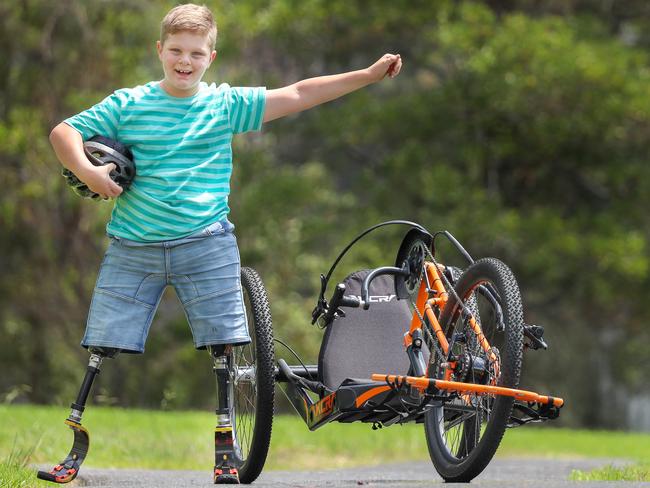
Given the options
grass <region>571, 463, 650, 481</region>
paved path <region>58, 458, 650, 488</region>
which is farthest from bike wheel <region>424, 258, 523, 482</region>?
grass <region>571, 463, 650, 481</region>

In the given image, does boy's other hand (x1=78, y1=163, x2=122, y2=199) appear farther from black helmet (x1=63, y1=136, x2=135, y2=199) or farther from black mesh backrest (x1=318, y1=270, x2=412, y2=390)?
black mesh backrest (x1=318, y1=270, x2=412, y2=390)

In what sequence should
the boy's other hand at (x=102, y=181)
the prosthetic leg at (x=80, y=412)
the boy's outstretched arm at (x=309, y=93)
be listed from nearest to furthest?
the boy's other hand at (x=102, y=181) → the prosthetic leg at (x=80, y=412) → the boy's outstretched arm at (x=309, y=93)

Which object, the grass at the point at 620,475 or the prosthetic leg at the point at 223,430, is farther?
the grass at the point at 620,475

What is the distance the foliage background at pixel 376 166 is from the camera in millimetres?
15977

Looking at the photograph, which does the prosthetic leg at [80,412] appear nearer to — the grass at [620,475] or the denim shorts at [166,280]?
the denim shorts at [166,280]

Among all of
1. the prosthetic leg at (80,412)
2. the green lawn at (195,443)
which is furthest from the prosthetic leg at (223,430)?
the green lawn at (195,443)

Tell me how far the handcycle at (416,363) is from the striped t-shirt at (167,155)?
0.57 metres

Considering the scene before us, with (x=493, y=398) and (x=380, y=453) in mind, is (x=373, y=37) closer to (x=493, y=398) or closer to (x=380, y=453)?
(x=380, y=453)

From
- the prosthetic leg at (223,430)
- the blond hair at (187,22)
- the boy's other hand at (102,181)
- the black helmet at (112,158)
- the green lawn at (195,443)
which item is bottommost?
the green lawn at (195,443)

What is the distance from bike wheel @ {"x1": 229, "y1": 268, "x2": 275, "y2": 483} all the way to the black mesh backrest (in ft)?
1.07

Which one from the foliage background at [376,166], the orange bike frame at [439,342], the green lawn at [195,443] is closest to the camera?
the orange bike frame at [439,342]

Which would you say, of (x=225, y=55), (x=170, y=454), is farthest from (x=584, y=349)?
(x=170, y=454)

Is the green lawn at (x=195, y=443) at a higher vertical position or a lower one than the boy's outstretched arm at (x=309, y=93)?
lower

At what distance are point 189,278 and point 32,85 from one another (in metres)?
13.0
